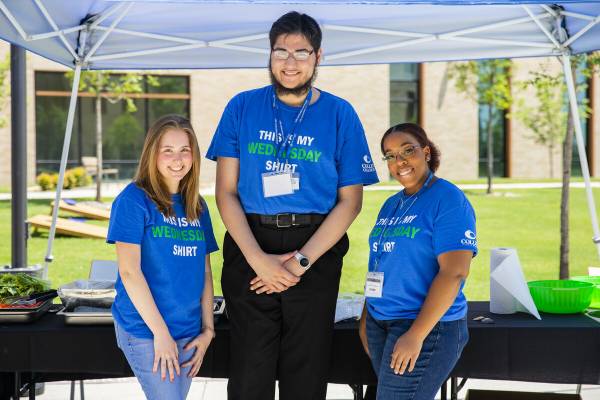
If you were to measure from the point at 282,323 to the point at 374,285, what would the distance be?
35cm

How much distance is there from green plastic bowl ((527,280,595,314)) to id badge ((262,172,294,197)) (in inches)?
59.2

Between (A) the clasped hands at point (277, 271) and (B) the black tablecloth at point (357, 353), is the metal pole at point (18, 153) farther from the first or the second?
(A) the clasped hands at point (277, 271)

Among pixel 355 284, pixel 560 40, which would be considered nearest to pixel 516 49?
pixel 560 40

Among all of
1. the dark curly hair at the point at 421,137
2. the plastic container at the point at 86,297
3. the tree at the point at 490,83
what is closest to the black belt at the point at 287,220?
the dark curly hair at the point at 421,137

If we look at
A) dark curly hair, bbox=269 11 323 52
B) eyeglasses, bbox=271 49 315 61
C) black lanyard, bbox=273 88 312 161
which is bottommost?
black lanyard, bbox=273 88 312 161

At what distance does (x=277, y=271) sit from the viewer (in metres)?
2.35

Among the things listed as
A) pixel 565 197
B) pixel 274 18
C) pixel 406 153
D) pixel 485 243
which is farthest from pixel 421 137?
pixel 485 243

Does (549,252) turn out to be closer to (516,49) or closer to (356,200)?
(516,49)

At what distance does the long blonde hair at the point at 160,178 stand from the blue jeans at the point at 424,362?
783 mm

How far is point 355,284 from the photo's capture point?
346 inches

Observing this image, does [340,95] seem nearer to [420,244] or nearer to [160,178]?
[160,178]

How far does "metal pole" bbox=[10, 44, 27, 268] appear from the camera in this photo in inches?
195

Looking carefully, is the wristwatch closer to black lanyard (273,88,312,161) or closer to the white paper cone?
black lanyard (273,88,312,161)

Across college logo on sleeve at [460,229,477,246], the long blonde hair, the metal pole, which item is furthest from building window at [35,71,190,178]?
college logo on sleeve at [460,229,477,246]
